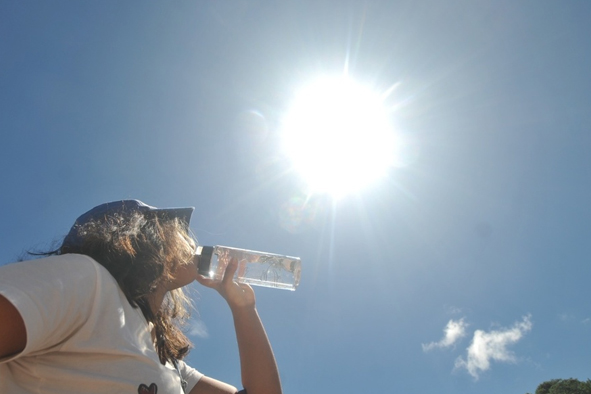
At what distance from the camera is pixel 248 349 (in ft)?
9.69

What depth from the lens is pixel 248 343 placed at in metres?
2.99

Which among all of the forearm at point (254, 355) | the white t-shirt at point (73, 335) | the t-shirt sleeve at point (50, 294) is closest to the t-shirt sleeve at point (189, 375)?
the forearm at point (254, 355)

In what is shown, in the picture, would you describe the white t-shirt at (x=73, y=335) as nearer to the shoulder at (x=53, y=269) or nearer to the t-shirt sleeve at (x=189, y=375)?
the shoulder at (x=53, y=269)

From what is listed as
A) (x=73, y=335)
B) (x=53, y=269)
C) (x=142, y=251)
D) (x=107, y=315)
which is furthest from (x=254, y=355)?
(x=53, y=269)

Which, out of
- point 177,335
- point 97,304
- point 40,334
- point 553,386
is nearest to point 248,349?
point 177,335

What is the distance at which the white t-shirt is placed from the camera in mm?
1245

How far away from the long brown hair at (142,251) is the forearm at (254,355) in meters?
0.56

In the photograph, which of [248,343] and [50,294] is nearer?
[50,294]

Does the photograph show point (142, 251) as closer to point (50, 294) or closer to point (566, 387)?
point (50, 294)

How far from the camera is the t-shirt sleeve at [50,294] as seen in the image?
1198mm

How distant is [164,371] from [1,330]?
94 cm

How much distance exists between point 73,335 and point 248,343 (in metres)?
1.70

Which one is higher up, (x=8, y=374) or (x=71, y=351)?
(x=71, y=351)

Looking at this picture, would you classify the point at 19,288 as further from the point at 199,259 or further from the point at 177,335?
the point at 177,335
